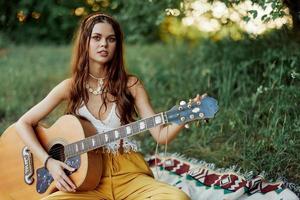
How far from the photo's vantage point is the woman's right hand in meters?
3.13

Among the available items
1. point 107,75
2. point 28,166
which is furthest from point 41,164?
point 107,75

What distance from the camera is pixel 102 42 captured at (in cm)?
329

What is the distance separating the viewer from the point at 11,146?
3592mm

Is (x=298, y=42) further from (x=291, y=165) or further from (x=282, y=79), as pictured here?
(x=291, y=165)

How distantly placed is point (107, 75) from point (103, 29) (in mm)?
272

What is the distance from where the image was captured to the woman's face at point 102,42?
10.8 ft

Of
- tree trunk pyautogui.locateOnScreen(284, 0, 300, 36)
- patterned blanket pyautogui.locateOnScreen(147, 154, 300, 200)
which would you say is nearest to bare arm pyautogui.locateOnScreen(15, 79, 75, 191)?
patterned blanket pyautogui.locateOnScreen(147, 154, 300, 200)

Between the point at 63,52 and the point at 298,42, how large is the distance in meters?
4.27

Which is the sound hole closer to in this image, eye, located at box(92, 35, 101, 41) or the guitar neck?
the guitar neck

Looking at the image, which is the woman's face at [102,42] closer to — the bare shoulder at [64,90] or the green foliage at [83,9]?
the bare shoulder at [64,90]

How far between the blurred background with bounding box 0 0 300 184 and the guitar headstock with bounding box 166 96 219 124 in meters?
0.60

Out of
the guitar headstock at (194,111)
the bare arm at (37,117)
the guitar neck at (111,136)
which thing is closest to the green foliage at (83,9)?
the bare arm at (37,117)

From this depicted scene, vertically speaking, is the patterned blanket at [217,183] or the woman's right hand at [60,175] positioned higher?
the woman's right hand at [60,175]

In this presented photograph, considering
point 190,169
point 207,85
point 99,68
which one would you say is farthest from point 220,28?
point 99,68
